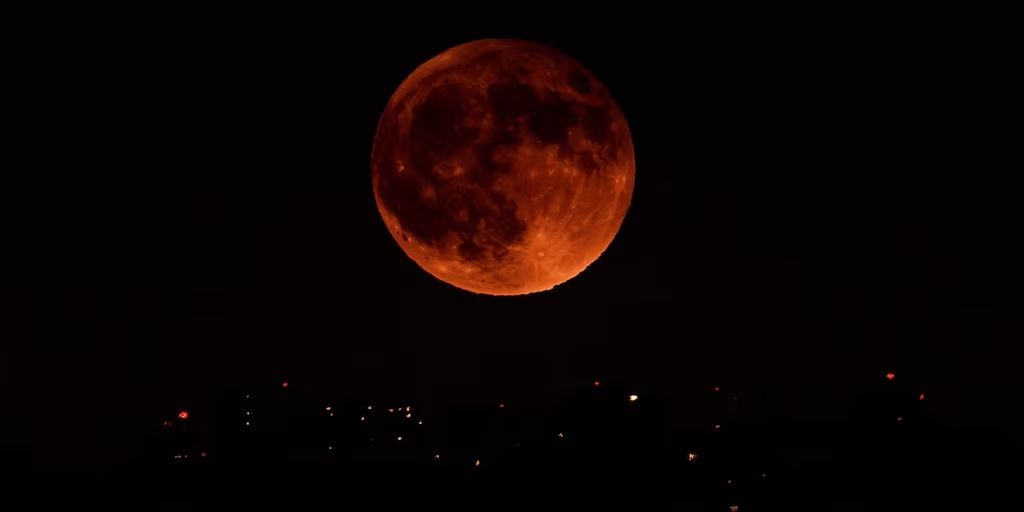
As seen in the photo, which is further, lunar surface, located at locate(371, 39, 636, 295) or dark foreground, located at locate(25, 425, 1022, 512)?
dark foreground, located at locate(25, 425, 1022, 512)

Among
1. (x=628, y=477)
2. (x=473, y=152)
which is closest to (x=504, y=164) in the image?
(x=473, y=152)

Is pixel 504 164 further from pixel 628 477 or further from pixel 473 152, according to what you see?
pixel 628 477

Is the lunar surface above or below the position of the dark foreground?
above

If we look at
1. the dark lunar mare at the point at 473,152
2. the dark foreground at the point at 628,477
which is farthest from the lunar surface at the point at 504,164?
the dark foreground at the point at 628,477

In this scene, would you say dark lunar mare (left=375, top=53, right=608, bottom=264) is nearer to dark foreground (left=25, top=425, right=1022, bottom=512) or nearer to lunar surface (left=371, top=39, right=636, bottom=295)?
lunar surface (left=371, top=39, right=636, bottom=295)

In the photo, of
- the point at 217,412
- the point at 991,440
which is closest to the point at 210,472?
the point at 217,412

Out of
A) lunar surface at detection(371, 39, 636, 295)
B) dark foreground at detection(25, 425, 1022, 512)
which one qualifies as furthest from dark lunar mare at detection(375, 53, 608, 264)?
dark foreground at detection(25, 425, 1022, 512)

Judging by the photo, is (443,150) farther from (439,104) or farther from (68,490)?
(68,490)

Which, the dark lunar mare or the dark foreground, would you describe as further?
the dark foreground
